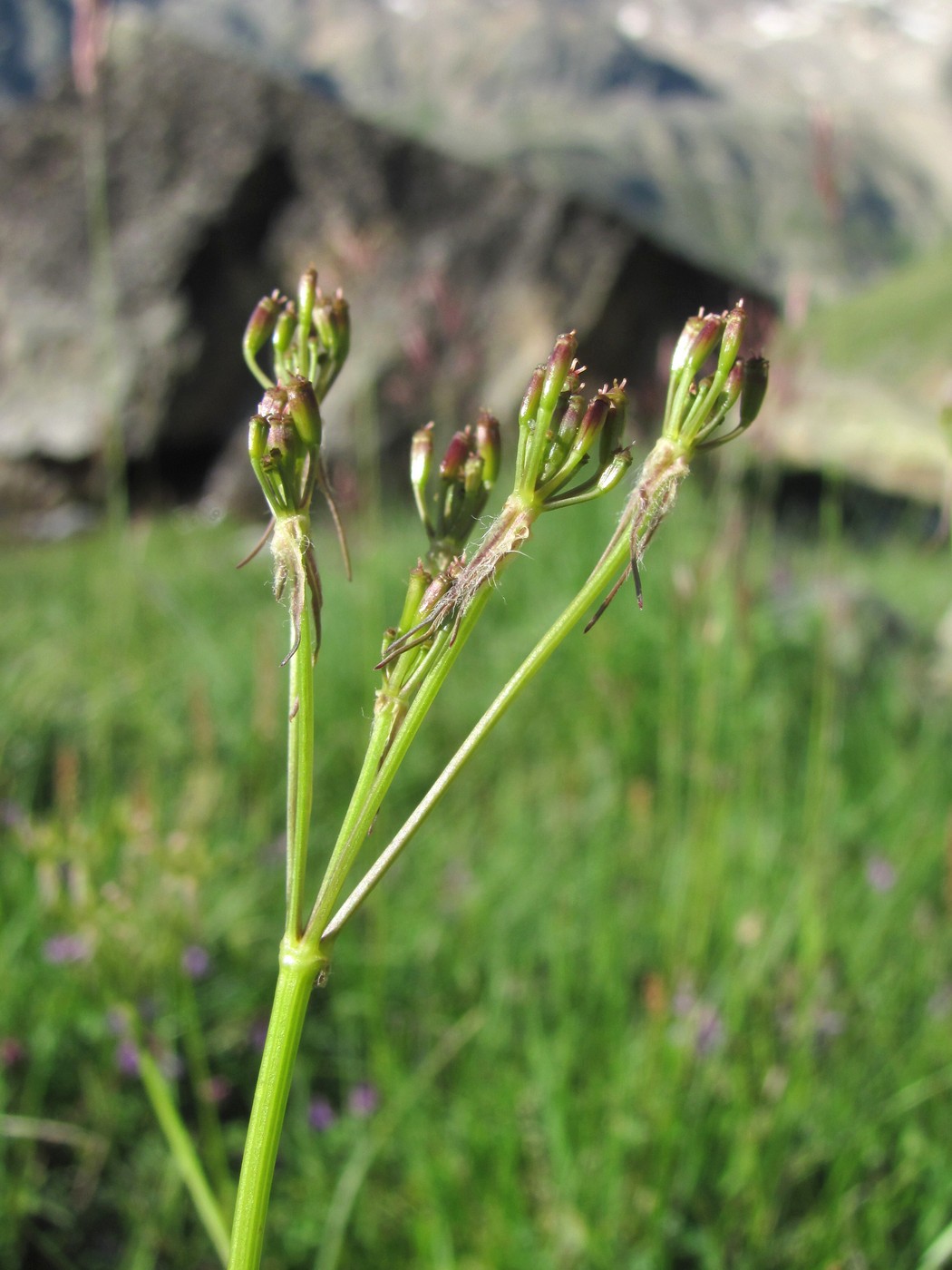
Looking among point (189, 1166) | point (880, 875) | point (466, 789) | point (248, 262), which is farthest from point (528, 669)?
point (248, 262)

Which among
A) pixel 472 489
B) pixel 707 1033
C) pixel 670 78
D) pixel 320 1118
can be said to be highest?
pixel 670 78

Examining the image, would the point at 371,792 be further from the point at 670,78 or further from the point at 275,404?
the point at 670,78

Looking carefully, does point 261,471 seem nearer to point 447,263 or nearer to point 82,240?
point 447,263

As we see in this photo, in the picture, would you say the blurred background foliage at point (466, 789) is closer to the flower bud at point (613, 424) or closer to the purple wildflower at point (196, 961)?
the purple wildflower at point (196, 961)

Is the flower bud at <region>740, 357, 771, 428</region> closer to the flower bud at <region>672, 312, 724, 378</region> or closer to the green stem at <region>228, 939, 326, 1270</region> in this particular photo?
the flower bud at <region>672, 312, 724, 378</region>

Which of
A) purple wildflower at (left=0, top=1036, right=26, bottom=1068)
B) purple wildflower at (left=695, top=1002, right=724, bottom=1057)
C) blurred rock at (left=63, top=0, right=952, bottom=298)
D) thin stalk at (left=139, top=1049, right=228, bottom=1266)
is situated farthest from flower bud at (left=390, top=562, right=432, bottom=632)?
blurred rock at (left=63, top=0, right=952, bottom=298)

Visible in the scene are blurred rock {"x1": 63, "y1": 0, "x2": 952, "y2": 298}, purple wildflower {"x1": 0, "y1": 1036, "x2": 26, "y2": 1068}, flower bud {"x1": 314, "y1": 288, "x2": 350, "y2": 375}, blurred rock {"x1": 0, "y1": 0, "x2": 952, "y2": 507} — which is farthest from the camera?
blurred rock {"x1": 63, "y1": 0, "x2": 952, "y2": 298}

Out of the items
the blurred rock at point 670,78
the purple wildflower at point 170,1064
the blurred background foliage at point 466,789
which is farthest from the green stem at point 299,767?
the blurred rock at point 670,78
